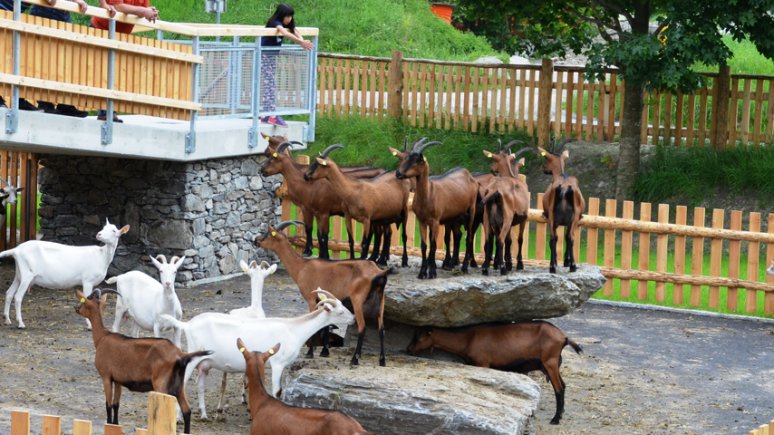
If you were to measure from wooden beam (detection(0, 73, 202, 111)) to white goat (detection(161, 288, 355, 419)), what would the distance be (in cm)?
383

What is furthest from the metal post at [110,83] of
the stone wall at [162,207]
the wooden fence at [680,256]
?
the wooden fence at [680,256]

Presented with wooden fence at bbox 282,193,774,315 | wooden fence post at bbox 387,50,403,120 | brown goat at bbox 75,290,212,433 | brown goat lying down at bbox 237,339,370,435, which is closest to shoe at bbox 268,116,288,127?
wooden fence at bbox 282,193,774,315

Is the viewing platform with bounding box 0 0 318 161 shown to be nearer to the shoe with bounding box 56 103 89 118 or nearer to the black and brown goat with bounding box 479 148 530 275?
the shoe with bounding box 56 103 89 118

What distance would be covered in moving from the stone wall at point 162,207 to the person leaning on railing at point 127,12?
126 cm

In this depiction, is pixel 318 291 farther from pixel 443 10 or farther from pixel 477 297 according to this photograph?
pixel 443 10

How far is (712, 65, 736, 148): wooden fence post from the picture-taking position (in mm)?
22016

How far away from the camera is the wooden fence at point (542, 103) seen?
72.6 feet

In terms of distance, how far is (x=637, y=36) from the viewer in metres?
20.7

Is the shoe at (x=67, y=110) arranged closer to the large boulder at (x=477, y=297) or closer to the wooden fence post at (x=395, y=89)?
the large boulder at (x=477, y=297)

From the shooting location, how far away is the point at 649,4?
21500 millimetres

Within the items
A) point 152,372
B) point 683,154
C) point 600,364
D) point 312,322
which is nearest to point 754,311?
point 600,364

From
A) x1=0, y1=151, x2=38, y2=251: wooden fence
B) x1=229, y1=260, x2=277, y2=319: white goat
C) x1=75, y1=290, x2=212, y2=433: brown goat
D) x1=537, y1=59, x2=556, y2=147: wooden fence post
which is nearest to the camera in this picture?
x1=75, y1=290, x2=212, y2=433: brown goat

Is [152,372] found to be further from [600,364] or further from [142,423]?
[600,364]

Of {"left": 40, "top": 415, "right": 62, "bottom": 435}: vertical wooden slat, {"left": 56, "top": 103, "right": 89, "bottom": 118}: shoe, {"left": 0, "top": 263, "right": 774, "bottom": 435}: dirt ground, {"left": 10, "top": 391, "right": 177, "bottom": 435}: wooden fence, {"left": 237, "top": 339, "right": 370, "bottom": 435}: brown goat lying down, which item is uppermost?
{"left": 56, "top": 103, "right": 89, "bottom": 118}: shoe
